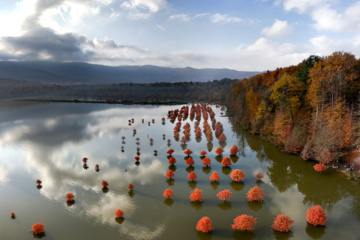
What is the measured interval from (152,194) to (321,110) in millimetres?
41159

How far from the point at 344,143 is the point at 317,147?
5423mm

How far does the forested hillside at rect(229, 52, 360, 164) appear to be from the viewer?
1645 inches

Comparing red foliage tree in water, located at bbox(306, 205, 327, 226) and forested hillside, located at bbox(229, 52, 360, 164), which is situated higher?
forested hillside, located at bbox(229, 52, 360, 164)

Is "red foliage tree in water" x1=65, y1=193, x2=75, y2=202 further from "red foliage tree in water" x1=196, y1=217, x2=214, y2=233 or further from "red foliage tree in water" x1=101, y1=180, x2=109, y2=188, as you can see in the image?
"red foliage tree in water" x1=196, y1=217, x2=214, y2=233

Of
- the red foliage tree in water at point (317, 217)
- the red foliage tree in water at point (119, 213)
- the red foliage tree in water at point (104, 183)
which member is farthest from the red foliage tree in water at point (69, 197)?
the red foliage tree in water at point (317, 217)

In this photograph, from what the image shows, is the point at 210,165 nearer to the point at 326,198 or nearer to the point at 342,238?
the point at 326,198

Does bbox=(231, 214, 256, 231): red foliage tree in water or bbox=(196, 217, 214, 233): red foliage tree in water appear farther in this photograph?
bbox=(196, 217, 214, 233): red foliage tree in water

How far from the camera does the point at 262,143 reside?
59.9 meters

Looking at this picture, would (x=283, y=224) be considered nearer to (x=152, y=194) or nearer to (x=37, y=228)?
(x=152, y=194)

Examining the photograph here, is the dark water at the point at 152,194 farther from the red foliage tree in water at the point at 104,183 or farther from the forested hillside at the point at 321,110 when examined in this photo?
the forested hillside at the point at 321,110

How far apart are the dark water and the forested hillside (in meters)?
3.98

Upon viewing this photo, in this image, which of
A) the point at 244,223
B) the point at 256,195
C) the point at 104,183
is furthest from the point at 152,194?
the point at 256,195

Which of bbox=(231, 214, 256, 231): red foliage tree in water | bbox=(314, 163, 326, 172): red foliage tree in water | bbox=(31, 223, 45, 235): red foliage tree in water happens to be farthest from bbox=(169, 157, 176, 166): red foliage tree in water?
bbox=(314, 163, 326, 172): red foliage tree in water

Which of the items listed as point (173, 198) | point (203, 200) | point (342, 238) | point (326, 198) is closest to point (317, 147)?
point (326, 198)
